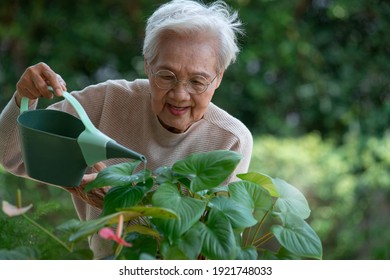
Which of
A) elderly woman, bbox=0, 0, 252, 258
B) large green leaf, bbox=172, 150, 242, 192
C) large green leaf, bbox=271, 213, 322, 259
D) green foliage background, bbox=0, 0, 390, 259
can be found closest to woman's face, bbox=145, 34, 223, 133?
elderly woman, bbox=0, 0, 252, 258

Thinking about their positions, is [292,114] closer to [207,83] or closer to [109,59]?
[109,59]

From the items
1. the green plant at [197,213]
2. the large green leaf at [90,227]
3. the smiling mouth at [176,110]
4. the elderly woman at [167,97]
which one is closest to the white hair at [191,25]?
the elderly woman at [167,97]

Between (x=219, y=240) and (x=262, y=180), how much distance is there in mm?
204

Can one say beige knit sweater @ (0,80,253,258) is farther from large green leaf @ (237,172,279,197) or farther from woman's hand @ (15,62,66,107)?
large green leaf @ (237,172,279,197)

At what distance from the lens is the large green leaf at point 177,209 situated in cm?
117

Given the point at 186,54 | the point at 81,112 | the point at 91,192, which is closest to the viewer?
the point at 81,112

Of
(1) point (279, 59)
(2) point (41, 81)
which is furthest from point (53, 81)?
(1) point (279, 59)

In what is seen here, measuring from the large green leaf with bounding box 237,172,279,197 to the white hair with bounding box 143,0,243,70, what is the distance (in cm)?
38

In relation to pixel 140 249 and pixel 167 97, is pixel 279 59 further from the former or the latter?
pixel 140 249

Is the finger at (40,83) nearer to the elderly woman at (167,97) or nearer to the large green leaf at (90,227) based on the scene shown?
the elderly woman at (167,97)

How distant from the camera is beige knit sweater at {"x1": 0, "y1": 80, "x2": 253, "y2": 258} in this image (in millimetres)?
1748

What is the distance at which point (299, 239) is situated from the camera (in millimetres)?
1271
